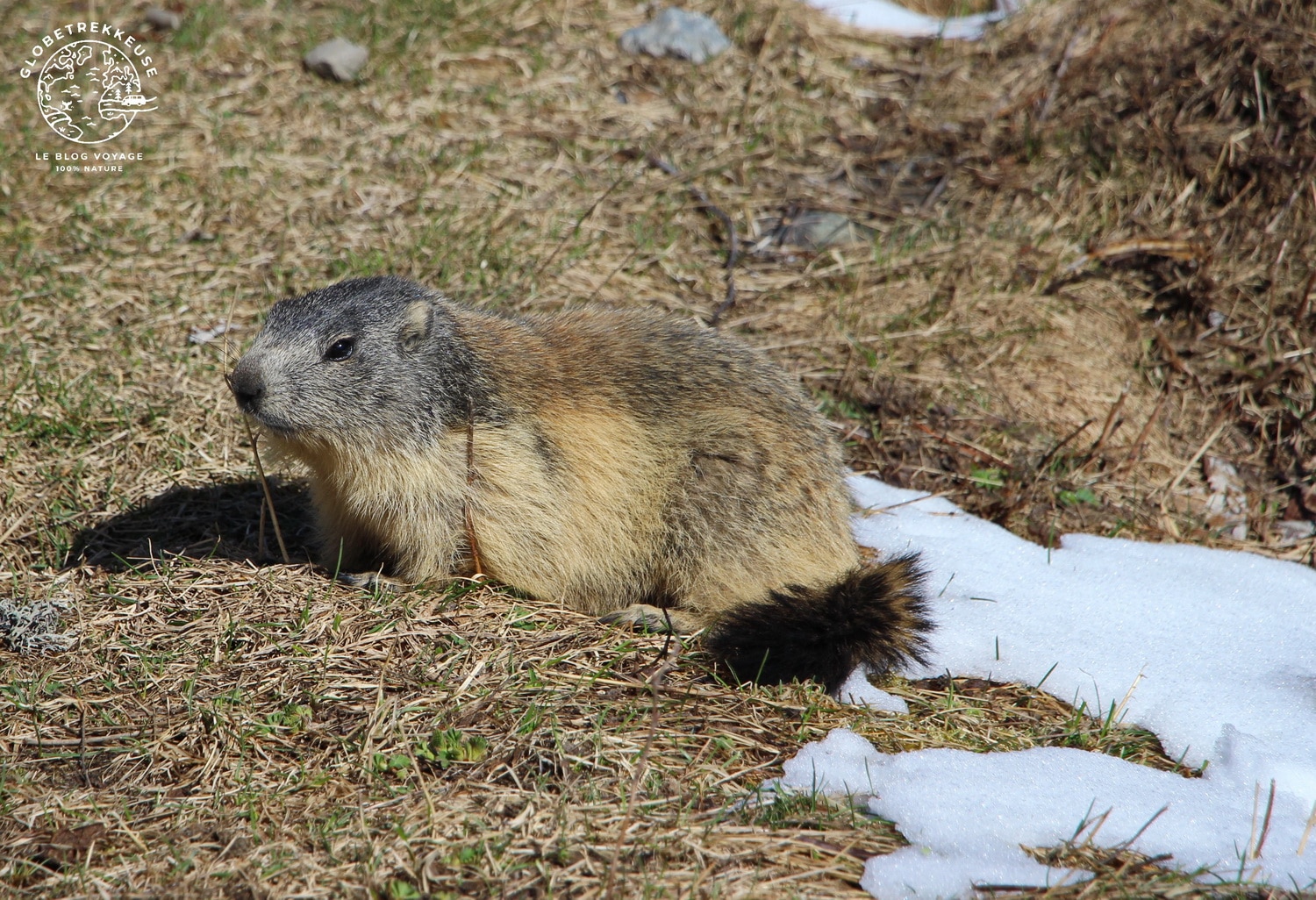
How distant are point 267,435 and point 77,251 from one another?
3426 millimetres

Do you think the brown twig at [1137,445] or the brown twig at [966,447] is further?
the brown twig at [1137,445]

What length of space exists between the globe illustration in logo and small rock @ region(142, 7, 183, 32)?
0.49 metres

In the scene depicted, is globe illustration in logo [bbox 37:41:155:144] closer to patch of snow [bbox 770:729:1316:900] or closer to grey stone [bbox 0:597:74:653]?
grey stone [bbox 0:597:74:653]

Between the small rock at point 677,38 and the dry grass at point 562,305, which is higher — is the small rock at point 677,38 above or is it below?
above

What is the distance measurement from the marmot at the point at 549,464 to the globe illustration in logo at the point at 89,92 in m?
4.52

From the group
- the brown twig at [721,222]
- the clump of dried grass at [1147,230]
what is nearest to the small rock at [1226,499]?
the clump of dried grass at [1147,230]

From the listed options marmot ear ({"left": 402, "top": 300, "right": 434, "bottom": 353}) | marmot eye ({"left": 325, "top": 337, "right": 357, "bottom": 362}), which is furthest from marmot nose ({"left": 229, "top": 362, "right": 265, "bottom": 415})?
marmot ear ({"left": 402, "top": 300, "right": 434, "bottom": 353})

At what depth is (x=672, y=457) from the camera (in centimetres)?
512

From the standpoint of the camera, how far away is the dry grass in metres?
3.60

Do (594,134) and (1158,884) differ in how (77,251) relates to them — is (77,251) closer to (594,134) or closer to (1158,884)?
(594,134)

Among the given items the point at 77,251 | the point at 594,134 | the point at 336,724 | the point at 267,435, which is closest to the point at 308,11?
the point at 594,134

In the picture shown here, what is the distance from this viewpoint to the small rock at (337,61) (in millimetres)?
8930

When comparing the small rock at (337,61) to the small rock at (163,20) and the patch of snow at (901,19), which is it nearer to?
the small rock at (163,20)

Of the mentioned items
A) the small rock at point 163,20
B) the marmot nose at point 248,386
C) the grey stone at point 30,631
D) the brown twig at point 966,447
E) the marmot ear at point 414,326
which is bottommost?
the grey stone at point 30,631
